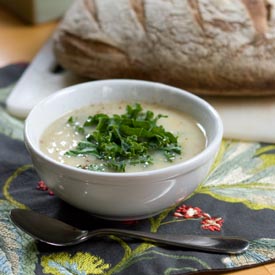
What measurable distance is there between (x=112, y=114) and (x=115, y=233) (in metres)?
0.25

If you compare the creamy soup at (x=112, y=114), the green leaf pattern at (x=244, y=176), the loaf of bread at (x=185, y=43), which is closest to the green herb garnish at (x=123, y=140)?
the creamy soup at (x=112, y=114)

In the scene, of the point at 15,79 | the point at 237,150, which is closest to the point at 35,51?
the point at 15,79

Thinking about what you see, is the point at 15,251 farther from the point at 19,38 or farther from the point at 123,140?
the point at 19,38

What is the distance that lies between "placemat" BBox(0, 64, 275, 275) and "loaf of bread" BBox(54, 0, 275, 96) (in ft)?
0.47

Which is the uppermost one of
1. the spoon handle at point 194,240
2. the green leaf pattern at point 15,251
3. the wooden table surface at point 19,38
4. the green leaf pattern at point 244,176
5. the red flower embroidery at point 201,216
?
the green leaf pattern at point 15,251

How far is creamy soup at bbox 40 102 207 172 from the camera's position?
923 millimetres

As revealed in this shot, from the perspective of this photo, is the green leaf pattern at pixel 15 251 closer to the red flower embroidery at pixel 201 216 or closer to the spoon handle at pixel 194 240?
the spoon handle at pixel 194 240

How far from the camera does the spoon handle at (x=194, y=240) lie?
0.86m

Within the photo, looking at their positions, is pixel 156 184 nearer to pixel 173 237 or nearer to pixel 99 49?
pixel 173 237

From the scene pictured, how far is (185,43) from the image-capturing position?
1228 mm

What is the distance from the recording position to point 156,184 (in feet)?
2.83

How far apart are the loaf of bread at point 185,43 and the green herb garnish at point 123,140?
0.24 meters

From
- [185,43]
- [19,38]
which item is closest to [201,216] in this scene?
[185,43]

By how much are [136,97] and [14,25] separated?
2.08 feet
